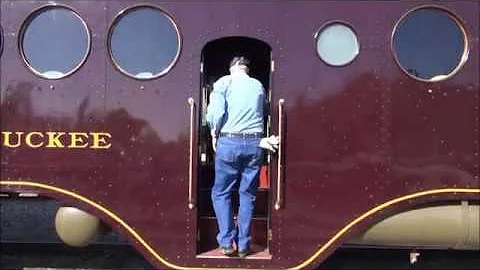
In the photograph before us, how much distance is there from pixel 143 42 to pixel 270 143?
122cm

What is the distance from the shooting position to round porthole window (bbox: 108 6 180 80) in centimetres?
475

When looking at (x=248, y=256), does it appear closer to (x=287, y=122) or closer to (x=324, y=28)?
(x=287, y=122)

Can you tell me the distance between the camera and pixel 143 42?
4.77 m

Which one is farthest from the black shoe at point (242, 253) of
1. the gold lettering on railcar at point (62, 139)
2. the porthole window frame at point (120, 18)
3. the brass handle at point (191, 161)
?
the porthole window frame at point (120, 18)

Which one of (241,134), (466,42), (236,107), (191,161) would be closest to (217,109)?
(236,107)

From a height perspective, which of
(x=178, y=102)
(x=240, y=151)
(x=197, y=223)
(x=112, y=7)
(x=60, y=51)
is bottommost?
(x=197, y=223)

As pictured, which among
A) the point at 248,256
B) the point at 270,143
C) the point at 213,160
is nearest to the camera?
the point at 270,143

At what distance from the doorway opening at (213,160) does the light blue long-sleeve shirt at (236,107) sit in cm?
14

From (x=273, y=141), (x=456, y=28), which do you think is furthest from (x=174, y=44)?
(x=456, y=28)

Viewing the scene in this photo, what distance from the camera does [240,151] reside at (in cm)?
467

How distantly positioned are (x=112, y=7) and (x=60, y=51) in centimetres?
51

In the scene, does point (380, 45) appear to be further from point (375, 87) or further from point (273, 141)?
point (273, 141)

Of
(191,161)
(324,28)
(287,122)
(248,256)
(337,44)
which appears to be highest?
(324,28)

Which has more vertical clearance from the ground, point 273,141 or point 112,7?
point 112,7
